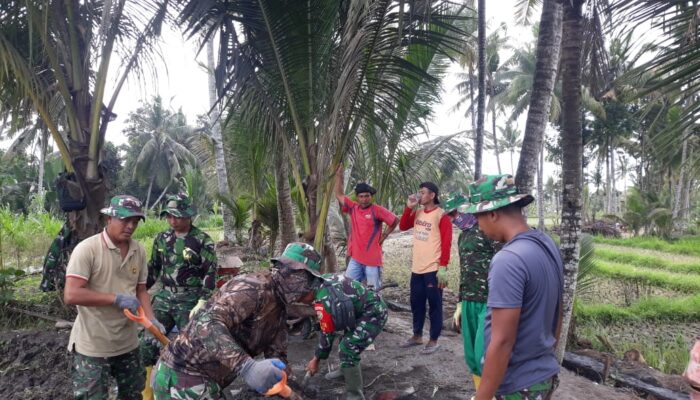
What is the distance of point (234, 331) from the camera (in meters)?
2.03

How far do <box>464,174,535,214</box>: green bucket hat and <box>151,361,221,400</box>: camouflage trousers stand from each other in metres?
1.35

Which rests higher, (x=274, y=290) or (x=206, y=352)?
(x=274, y=290)

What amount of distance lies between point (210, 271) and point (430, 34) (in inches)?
112

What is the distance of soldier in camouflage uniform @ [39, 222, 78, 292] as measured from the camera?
11.5 ft

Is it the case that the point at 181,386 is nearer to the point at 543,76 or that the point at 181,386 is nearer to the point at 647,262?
the point at 543,76

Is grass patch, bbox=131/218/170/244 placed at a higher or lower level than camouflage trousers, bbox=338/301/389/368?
higher

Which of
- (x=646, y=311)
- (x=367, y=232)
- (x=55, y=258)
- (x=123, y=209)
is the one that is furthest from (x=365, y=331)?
(x=646, y=311)

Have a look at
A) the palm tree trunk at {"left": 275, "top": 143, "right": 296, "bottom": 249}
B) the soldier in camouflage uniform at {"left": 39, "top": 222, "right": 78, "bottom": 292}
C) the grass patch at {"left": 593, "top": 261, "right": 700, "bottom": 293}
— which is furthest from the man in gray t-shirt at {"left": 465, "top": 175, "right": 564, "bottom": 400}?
the grass patch at {"left": 593, "top": 261, "right": 700, "bottom": 293}

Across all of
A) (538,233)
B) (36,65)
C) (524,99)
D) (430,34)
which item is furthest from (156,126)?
(538,233)

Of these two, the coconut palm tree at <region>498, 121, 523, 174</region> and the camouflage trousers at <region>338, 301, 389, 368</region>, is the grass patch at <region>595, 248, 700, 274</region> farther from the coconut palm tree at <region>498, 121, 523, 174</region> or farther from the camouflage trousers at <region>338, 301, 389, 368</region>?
the coconut palm tree at <region>498, 121, 523, 174</region>

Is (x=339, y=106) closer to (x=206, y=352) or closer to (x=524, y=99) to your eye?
(x=206, y=352)

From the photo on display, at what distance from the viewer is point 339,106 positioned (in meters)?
4.14

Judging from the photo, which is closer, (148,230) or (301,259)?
(301,259)

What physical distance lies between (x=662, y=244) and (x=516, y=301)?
18.7 metres
